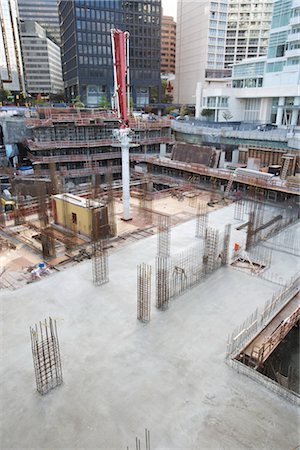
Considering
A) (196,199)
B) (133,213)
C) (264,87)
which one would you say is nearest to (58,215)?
(133,213)

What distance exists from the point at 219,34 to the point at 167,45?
48.3 m

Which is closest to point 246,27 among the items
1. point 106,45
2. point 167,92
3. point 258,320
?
point 167,92

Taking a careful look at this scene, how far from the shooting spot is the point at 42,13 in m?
162

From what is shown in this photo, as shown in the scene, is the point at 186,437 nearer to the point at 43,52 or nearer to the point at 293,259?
the point at 293,259

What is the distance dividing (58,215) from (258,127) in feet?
102

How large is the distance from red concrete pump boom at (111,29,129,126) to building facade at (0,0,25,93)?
77.3m

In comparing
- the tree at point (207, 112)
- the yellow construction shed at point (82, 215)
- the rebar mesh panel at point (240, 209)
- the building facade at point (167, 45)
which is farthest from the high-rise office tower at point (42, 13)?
the yellow construction shed at point (82, 215)

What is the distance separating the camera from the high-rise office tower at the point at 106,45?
7506cm

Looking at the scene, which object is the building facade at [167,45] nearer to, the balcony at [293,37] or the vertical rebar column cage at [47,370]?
the balcony at [293,37]

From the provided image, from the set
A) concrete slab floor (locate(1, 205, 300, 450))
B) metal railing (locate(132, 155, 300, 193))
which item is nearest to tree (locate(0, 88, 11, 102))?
metal railing (locate(132, 155, 300, 193))

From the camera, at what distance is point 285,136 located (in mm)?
36062

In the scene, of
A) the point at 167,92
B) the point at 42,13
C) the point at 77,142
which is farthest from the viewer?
the point at 42,13

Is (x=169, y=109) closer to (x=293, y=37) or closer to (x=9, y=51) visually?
(x=293, y=37)

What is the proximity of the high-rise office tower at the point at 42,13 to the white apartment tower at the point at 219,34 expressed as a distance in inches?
4003
